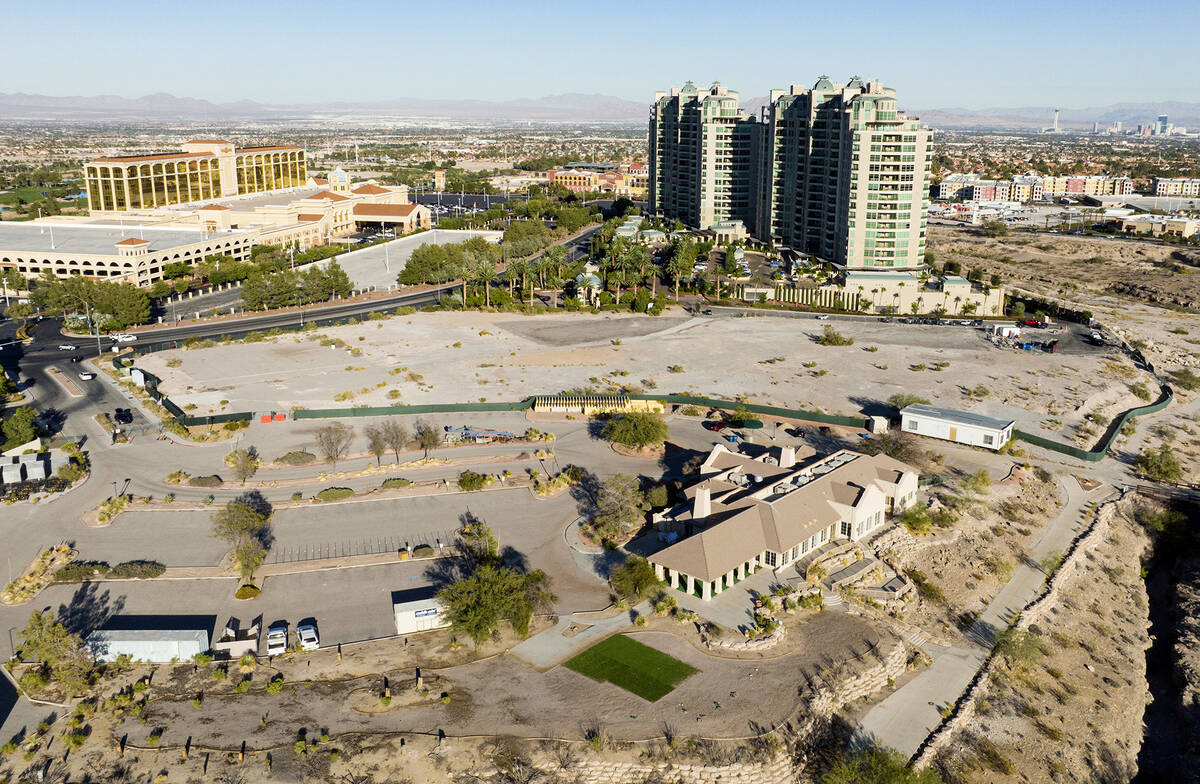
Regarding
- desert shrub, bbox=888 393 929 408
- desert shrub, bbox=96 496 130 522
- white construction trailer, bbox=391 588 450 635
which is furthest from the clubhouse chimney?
desert shrub, bbox=96 496 130 522

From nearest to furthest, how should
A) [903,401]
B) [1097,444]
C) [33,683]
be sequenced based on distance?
[33,683], [1097,444], [903,401]

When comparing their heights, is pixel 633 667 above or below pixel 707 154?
below

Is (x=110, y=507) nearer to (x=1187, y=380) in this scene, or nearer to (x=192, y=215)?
(x=1187, y=380)

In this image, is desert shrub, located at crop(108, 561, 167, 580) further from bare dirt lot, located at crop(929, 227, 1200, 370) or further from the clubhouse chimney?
bare dirt lot, located at crop(929, 227, 1200, 370)

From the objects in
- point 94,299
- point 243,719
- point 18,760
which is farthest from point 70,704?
point 94,299

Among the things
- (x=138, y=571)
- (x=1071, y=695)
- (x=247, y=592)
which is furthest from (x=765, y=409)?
(x=138, y=571)

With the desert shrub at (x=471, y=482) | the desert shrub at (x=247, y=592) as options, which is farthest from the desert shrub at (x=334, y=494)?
the desert shrub at (x=247, y=592)

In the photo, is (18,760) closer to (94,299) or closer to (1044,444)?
(1044,444)
